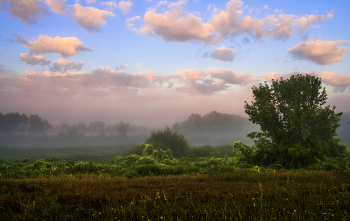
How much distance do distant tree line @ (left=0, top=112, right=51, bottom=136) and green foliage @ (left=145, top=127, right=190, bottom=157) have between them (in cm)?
10323

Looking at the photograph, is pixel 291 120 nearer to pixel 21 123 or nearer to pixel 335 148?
pixel 335 148

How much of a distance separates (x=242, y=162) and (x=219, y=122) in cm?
12501

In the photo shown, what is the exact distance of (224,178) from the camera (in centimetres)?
1210

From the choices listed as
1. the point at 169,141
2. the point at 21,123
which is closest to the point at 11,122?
the point at 21,123

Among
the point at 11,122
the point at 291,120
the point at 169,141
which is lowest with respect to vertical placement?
the point at 169,141

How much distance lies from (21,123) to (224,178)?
141 metres

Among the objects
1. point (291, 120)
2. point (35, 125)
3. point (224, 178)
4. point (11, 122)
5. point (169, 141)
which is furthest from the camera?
point (35, 125)

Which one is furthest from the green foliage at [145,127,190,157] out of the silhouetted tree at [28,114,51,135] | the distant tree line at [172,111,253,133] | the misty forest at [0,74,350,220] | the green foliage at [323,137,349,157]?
the silhouetted tree at [28,114,51,135]

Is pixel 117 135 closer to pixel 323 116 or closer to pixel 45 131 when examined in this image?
pixel 45 131

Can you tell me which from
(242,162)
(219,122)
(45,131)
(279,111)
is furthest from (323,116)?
(45,131)

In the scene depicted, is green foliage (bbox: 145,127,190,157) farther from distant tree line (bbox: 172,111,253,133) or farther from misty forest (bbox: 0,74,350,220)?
distant tree line (bbox: 172,111,253,133)

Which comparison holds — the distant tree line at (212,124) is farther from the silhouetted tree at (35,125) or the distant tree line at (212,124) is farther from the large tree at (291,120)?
the large tree at (291,120)

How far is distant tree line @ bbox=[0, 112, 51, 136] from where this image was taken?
108750 millimetres

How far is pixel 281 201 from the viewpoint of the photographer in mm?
5742
